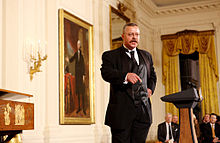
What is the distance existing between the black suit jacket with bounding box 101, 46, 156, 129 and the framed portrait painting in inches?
144

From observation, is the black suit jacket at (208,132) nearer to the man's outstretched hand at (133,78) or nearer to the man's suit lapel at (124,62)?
the man's suit lapel at (124,62)

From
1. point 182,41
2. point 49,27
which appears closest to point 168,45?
point 182,41

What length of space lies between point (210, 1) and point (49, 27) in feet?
24.8

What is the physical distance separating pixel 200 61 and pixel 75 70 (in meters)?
6.29

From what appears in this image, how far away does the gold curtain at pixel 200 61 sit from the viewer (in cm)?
1172

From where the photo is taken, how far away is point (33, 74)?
5.61m

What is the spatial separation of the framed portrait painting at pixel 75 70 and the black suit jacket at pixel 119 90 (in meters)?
3.67

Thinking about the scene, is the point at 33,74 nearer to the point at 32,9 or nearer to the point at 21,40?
the point at 21,40

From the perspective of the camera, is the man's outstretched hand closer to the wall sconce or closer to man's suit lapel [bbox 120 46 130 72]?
man's suit lapel [bbox 120 46 130 72]

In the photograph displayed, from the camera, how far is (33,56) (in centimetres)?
548

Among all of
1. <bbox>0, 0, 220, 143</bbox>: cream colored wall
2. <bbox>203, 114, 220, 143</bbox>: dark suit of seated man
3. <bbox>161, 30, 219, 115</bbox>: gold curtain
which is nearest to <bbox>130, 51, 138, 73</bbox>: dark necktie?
<bbox>0, 0, 220, 143</bbox>: cream colored wall

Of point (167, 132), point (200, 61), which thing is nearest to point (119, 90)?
point (167, 132)

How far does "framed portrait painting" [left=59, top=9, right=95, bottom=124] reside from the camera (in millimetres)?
6504

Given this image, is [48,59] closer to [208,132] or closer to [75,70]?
[75,70]
